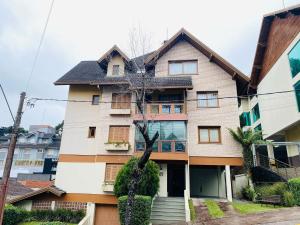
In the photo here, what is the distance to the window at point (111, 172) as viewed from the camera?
67.9 feet

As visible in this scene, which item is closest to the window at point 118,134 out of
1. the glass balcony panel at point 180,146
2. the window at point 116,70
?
the glass balcony panel at point 180,146

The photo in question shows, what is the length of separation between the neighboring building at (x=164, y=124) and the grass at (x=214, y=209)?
2.32 m

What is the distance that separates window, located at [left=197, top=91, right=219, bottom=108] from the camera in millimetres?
22391

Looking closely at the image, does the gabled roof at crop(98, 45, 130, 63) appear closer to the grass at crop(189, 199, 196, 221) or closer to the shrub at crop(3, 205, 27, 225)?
the grass at crop(189, 199, 196, 221)

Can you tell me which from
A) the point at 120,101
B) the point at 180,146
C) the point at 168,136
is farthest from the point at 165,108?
the point at 120,101

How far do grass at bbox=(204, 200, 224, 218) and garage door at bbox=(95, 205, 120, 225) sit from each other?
7147 mm

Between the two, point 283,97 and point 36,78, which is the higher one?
point 283,97

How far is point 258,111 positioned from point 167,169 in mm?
13635

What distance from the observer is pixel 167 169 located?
22.8 m

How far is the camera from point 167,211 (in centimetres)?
1761

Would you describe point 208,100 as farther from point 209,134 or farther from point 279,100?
point 279,100

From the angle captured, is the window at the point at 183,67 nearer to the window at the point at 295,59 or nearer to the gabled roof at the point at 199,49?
the gabled roof at the point at 199,49

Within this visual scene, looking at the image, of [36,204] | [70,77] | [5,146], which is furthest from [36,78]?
[5,146]

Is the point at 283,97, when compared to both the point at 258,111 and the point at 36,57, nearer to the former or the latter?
the point at 258,111
